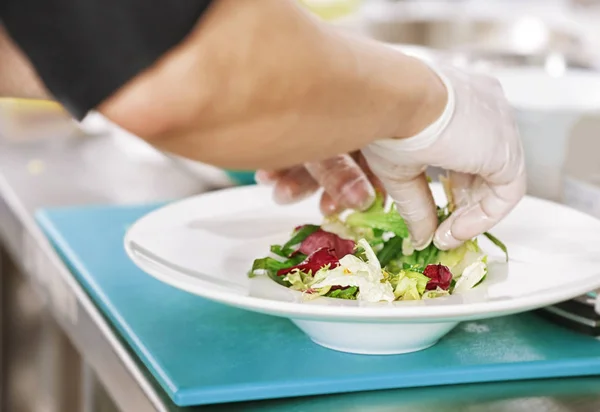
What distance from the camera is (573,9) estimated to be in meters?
3.67

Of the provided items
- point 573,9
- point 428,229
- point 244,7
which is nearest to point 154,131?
point 244,7

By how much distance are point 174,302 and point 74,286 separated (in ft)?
0.58

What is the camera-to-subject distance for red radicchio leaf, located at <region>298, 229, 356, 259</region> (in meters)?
0.97

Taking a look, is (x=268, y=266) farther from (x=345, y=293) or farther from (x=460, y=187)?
(x=460, y=187)

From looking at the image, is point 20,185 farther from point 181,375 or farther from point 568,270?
point 568,270

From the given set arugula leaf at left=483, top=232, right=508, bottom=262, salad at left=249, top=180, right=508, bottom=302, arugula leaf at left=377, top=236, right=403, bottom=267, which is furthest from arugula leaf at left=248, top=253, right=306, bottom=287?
arugula leaf at left=483, top=232, right=508, bottom=262

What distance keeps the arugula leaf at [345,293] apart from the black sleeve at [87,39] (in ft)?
1.19

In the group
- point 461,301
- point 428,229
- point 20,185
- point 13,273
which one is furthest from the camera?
point 13,273

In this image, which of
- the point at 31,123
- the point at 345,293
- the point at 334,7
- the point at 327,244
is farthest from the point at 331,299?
the point at 334,7

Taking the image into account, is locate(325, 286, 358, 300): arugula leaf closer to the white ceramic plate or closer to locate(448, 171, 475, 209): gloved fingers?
the white ceramic plate

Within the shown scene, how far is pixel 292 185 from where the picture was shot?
107 cm

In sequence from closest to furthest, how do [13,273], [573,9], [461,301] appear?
[461,301], [13,273], [573,9]

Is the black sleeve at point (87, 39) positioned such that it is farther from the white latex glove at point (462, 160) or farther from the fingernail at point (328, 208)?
the fingernail at point (328, 208)

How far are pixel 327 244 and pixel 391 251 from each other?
7 centimetres
